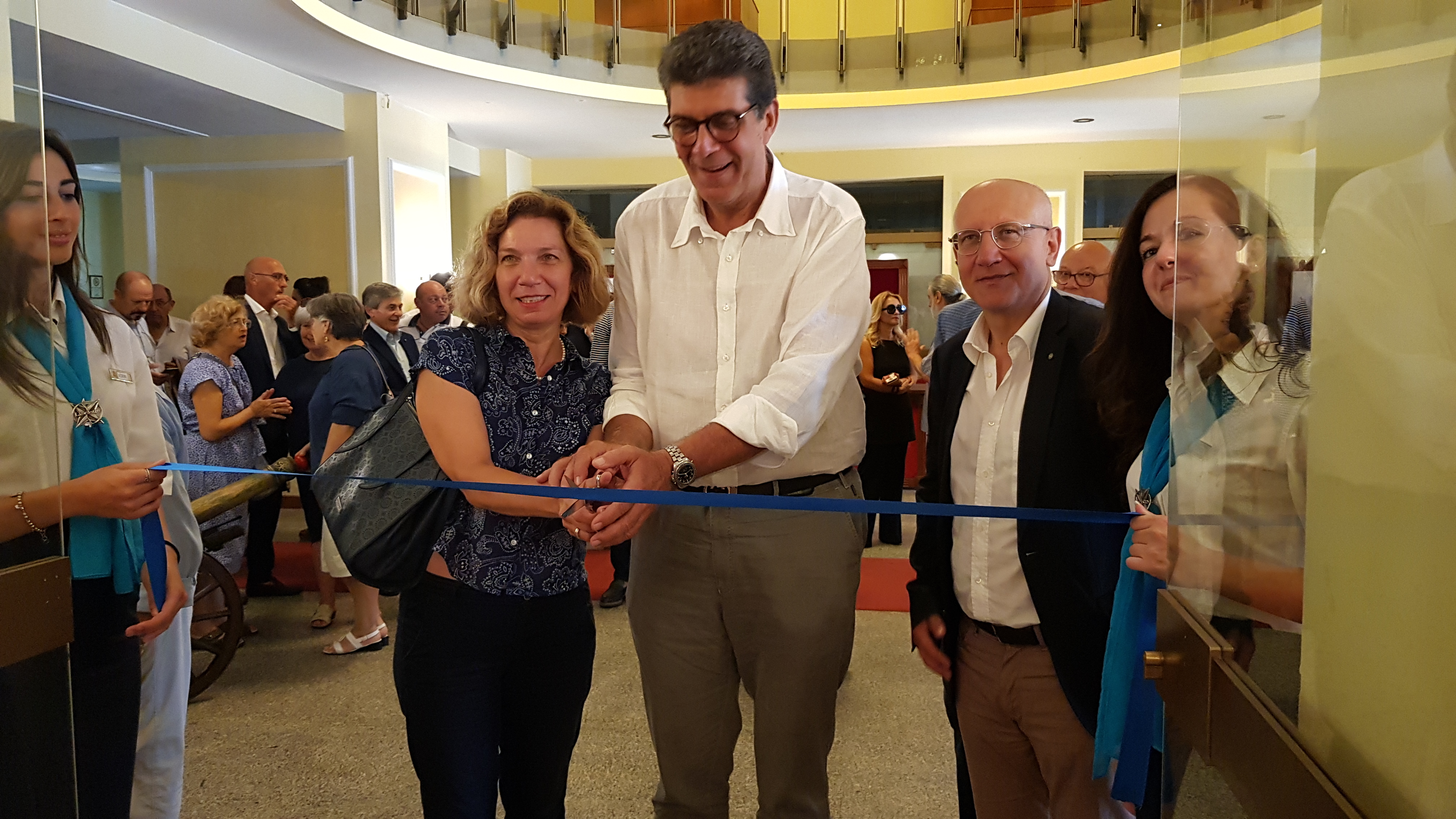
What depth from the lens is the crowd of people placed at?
167 cm

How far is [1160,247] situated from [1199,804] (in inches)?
34.6

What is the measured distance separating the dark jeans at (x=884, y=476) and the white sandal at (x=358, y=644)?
9.71ft

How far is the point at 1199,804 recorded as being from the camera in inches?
37.9

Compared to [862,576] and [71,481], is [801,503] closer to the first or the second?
[71,481]

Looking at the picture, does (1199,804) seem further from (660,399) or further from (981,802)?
(660,399)

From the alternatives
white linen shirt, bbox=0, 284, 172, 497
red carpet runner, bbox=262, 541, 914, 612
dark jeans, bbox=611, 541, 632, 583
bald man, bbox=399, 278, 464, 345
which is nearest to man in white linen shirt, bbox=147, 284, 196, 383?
bald man, bbox=399, 278, 464, 345

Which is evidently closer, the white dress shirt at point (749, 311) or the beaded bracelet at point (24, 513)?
the beaded bracelet at point (24, 513)

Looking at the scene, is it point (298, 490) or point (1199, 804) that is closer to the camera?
point (1199, 804)

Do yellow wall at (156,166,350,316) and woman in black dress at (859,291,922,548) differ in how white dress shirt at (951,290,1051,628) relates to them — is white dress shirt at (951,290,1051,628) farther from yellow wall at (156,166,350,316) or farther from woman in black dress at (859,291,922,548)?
yellow wall at (156,166,350,316)

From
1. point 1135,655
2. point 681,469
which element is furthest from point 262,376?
point 1135,655

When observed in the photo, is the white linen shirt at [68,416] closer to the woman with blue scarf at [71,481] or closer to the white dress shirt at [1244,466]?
the woman with blue scarf at [71,481]

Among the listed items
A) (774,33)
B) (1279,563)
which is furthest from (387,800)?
(774,33)

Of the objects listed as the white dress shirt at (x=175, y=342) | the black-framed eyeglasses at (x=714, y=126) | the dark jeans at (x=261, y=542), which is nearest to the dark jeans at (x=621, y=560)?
the dark jeans at (x=261, y=542)

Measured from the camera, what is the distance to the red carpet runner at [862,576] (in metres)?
4.73
